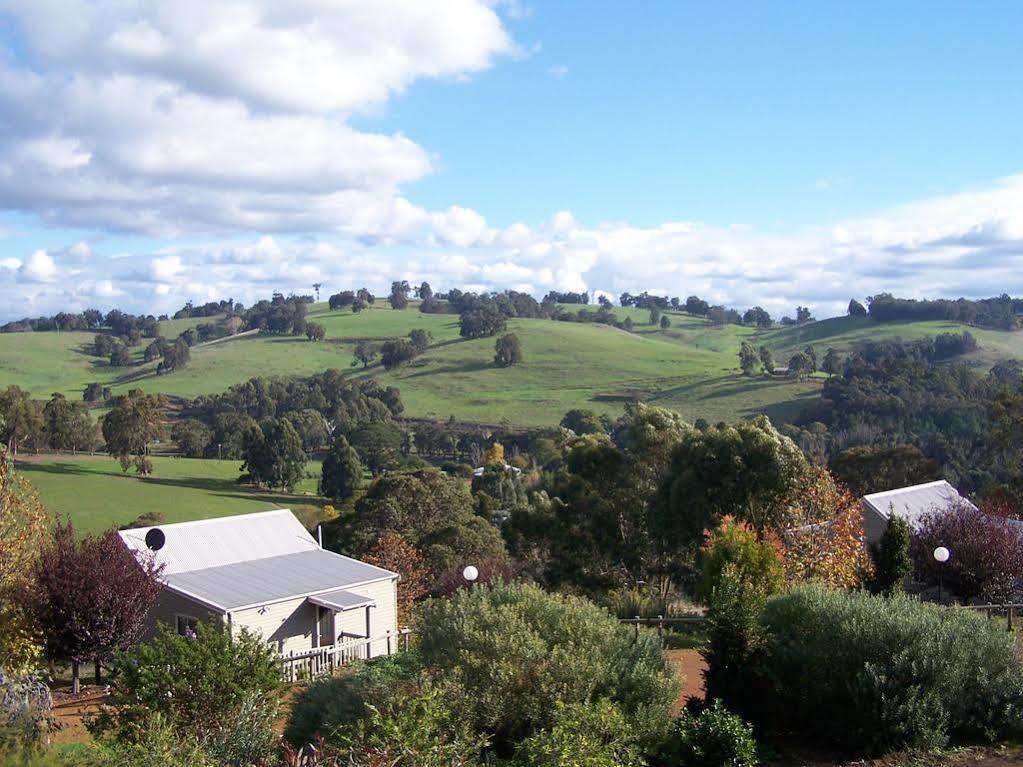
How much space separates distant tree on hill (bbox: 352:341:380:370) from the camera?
11789 cm

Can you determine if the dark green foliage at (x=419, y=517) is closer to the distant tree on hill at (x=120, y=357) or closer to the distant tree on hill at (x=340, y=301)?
the distant tree on hill at (x=120, y=357)

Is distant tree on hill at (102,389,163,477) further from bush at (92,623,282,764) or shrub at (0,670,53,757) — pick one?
bush at (92,623,282,764)

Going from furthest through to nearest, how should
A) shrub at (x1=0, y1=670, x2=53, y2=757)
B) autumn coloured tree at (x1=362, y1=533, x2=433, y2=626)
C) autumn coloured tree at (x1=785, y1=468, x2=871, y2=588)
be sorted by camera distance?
autumn coloured tree at (x1=362, y1=533, x2=433, y2=626) < autumn coloured tree at (x1=785, y1=468, x2=871, y2=588) < shrub at (x1=0, y1=670, x2=53, y2=757)

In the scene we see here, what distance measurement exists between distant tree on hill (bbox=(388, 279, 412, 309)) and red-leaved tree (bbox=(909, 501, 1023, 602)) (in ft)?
469

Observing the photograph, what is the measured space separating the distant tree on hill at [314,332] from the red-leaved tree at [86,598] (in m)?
116

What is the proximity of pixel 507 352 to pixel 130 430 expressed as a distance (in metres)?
53.1

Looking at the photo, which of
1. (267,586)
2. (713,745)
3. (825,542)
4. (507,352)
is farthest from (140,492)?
(507,352)

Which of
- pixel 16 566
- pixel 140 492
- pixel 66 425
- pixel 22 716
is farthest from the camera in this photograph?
pixel 66 425

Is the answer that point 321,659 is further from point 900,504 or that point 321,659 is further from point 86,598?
point 900,504

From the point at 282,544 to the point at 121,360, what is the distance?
103667 millimetres

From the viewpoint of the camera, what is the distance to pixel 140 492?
192 feet

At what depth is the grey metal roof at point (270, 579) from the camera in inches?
843

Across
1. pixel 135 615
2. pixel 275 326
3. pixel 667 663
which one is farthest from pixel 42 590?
pixel 275 326

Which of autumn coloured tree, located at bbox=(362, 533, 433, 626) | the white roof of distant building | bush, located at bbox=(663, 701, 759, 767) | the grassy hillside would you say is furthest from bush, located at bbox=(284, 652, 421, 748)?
the grassy hillside
